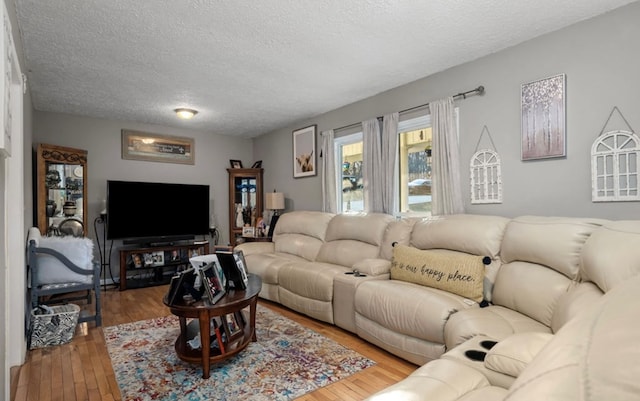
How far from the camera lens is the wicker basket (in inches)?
105

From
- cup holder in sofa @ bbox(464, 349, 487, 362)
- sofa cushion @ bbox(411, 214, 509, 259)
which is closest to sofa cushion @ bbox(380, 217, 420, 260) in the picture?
sofa cushion @ bbox(411, 214, 509, 259)

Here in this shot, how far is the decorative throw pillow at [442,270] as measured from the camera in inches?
92.8

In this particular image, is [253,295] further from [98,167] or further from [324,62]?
[98,167]

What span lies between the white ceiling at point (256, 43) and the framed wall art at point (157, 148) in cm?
99

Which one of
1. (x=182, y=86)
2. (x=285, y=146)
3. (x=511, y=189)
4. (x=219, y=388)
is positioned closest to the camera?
(x=219, y=388)

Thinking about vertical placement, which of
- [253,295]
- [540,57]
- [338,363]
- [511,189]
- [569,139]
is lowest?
[338,363]

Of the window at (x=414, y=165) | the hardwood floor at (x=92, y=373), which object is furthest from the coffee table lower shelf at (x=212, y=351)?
the window at (x=414, y=165)

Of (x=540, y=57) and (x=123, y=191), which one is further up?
(x=540, y=57)

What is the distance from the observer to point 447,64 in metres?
3.10

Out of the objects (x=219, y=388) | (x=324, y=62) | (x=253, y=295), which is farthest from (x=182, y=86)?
(x=219, y=388)

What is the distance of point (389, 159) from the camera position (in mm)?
3719

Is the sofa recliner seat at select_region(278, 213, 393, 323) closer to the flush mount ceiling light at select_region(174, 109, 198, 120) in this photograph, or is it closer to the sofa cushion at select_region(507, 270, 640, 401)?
the flush mount ceiling light at select_region(174, 109, 198, 120)

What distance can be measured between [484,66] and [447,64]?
324 mm

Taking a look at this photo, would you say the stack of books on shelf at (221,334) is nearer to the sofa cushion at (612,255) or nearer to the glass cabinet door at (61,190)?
the sofa cushion at (612,255)
